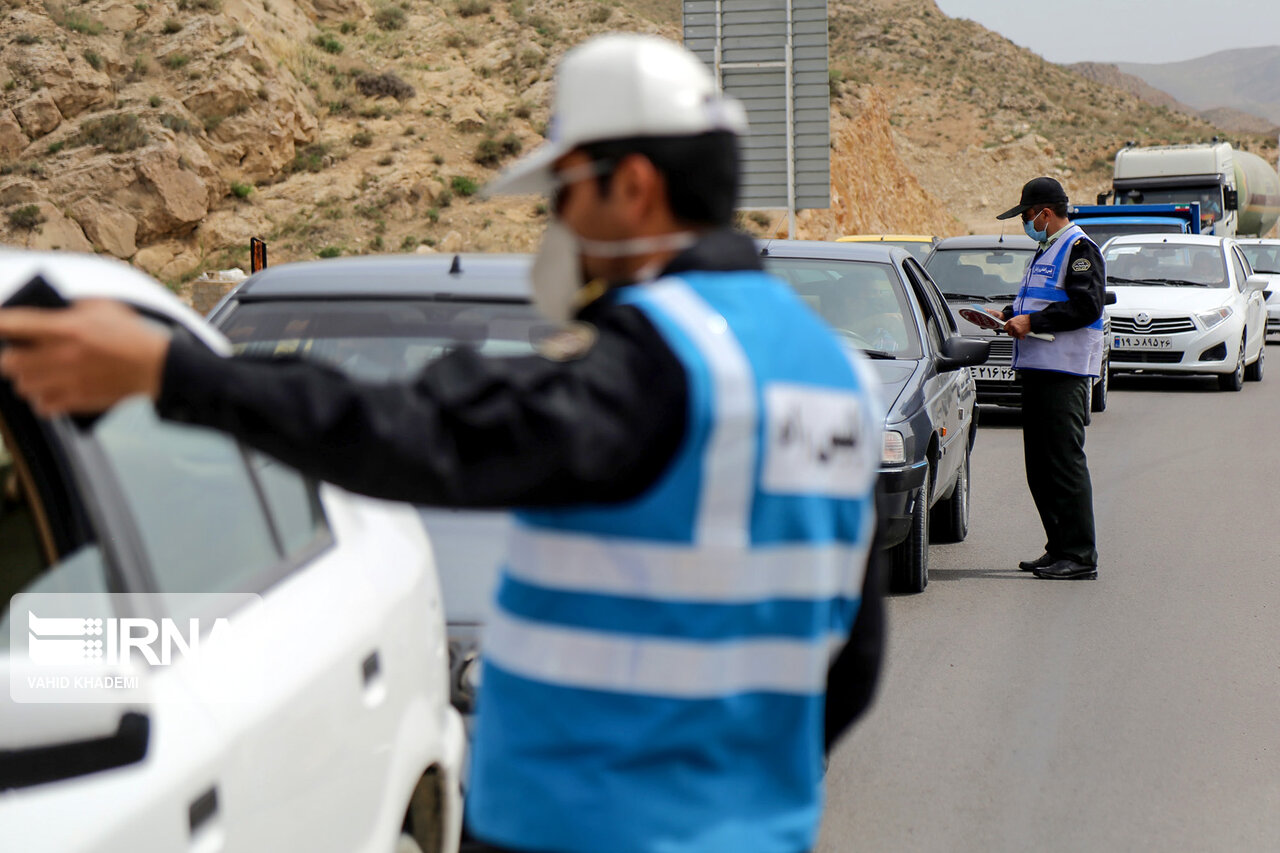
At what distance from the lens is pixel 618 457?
1568mm

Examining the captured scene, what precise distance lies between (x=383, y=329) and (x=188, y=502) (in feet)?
7.88

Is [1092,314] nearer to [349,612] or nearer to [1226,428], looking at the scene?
[349,612]

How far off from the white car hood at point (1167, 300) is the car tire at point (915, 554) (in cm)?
1077

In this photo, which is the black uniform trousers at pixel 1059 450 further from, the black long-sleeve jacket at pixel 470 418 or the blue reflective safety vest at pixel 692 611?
the black long-sleeve jacket at pixel 470 418

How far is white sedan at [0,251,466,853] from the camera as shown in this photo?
1815 mm

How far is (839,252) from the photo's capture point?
870cm

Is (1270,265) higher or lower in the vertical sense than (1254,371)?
higher

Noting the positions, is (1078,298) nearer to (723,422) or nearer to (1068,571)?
(1068,571)

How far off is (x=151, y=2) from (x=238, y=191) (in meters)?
7.67

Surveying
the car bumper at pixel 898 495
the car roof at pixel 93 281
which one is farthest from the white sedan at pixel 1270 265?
the car roof at pixel 93 281

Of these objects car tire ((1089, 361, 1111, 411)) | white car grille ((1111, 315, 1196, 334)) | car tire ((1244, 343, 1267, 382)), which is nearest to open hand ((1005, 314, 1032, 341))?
car tire ((1089, 361, 1111, 411))

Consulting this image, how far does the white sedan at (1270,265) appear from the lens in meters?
26.3

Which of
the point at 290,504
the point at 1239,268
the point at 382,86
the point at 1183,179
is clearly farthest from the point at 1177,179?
the point at 290,504

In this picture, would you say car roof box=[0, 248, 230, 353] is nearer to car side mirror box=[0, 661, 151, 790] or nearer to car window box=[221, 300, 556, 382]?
car side mirror box=[0, 661, 151, 790]
